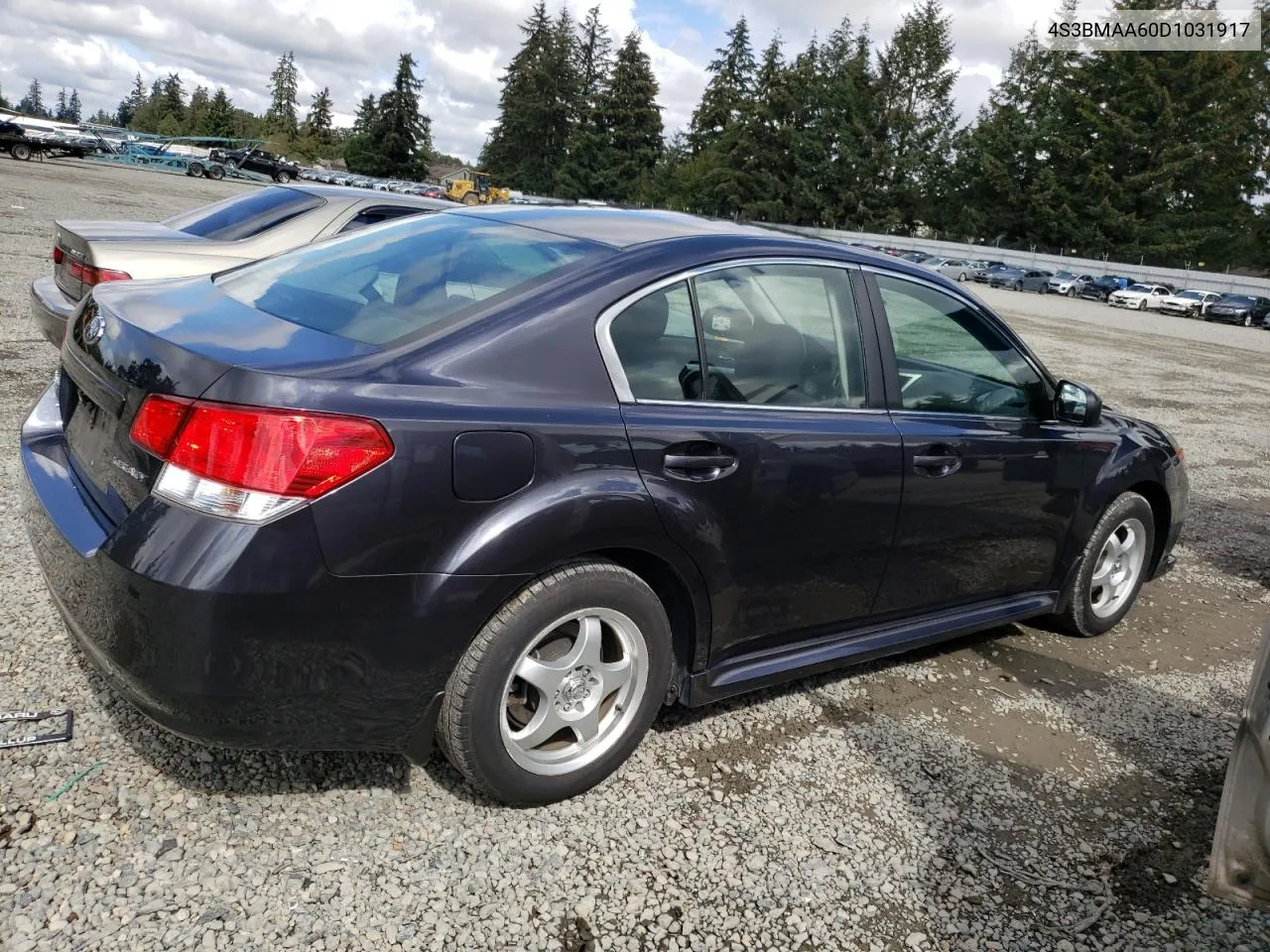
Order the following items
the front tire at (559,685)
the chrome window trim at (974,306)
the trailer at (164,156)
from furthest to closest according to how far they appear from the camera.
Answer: the trailer at (164,156) → the chrome window trim at (974,306) → the front tire at (559,685)

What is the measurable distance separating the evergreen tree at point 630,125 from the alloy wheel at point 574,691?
8863 centimetres

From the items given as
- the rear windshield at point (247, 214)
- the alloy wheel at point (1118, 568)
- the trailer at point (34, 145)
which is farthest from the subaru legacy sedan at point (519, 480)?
the trailer at point (34, 145)

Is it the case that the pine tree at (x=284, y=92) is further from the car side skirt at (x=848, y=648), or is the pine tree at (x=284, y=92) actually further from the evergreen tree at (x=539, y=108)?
the car side skirt at (x=848, y=648)

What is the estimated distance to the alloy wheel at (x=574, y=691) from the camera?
2.73 meters

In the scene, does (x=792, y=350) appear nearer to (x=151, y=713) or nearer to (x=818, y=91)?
(x=151, y=713)

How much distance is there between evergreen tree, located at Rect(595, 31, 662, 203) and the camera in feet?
292

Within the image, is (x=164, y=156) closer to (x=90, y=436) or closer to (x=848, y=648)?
(x=90, y=436)

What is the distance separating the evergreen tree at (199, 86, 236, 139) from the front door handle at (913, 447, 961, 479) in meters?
116

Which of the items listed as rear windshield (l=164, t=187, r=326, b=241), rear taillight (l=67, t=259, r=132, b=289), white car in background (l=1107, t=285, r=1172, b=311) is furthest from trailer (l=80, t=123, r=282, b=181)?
rear taillight (l=67, t=259, r=132, b=289)

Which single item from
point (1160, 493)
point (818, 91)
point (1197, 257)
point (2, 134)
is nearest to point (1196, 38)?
point (1197, 257)

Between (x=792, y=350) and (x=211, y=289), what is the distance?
1.84 m

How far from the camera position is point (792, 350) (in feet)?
10.8

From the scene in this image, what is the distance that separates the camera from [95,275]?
19.0 ft

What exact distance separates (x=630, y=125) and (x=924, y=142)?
2642cm
